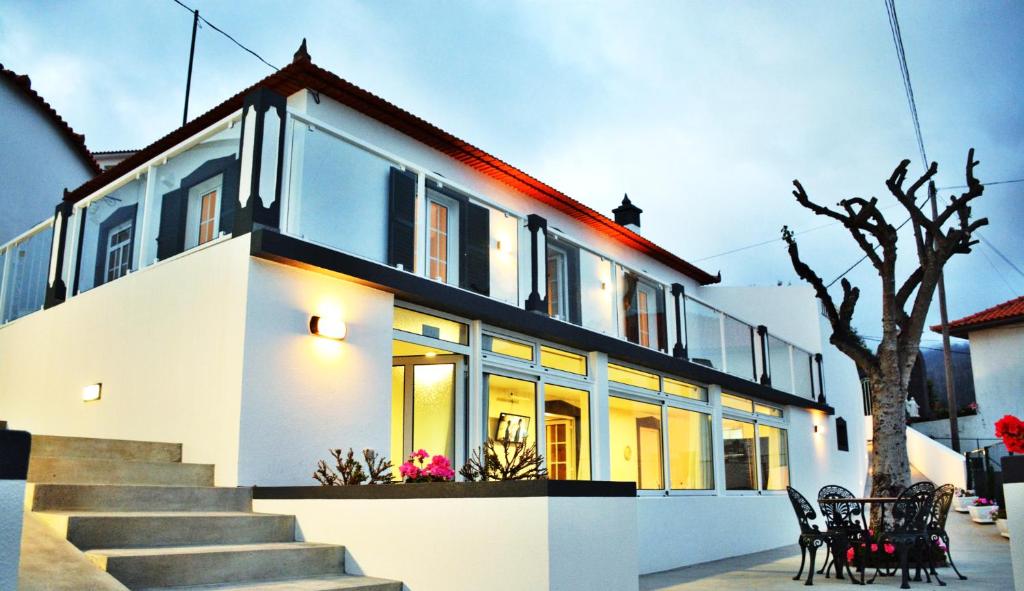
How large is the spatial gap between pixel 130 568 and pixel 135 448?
1.86 metres

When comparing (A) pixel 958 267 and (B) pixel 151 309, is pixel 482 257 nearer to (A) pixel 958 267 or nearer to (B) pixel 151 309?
(B) pixel 151 309

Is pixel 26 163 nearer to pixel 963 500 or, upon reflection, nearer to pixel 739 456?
pixel 739 456

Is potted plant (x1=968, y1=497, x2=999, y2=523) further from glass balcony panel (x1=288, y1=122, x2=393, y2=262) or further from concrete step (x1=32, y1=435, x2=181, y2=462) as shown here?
concrete step (x1=32, y1=435, x2=181, y2=462)

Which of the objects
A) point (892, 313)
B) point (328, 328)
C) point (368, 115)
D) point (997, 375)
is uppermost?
point (368, 115)

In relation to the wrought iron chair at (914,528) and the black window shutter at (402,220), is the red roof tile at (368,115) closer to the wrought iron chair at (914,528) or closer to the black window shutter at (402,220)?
the black window shutter at (402,220)

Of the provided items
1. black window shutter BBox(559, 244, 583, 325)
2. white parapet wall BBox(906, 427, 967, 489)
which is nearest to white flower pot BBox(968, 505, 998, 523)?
white parapet wall BBox(906, 427, 967, 489)

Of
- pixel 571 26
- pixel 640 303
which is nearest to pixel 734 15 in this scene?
pixel 571 26

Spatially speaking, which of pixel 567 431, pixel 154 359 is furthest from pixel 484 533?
pixel 567 431

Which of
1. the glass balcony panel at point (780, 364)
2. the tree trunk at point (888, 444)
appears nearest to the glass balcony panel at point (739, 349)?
the glass balcony panel at point (780, 364)

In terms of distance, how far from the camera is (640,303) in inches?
422

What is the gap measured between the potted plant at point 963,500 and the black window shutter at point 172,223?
52.1 ft

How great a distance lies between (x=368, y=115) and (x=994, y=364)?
2080 centimetres

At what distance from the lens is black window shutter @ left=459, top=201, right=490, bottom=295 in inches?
310

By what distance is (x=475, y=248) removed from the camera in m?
8.02
